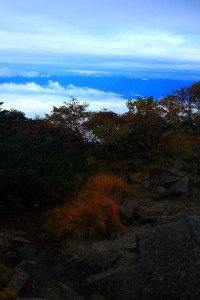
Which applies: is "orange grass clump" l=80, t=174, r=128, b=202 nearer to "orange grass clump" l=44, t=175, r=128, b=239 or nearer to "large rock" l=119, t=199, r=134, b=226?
"orange grass clump" l=44, t=175, r=128, b=239

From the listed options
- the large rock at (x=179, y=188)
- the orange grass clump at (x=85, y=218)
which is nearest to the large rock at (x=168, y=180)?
the large rock at (x=179, y=188)

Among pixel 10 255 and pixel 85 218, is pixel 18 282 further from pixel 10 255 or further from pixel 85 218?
pixel 85 218

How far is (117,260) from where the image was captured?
6.55 metres

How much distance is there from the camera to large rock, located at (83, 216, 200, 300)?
199 inches

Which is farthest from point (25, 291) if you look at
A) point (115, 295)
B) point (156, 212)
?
point (156, 212)

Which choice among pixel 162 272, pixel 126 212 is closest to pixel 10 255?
pixel 126 212

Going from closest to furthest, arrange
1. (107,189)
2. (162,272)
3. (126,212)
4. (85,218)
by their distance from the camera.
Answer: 1. (162,272)
2. (85,218)
3. (126,212)
4. (107,189)

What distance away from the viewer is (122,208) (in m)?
8.40

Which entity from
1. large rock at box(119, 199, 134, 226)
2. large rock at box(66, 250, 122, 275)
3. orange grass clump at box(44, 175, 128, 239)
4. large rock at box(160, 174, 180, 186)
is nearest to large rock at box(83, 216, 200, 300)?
large rock at box(66, 250, 122, 275)

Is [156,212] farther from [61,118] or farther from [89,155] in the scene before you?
[61,118]

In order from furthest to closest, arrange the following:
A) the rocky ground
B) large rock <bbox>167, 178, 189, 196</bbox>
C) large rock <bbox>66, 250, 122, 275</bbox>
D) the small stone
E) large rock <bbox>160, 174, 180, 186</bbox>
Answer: large rock <bbox>160, 174, 180, 186</bbox>
large rock <bbox>167, 178, 189, 196</bbox>
the small stone
large rock <bbox>66, 250, 122, 275</bbox>
the rocky ground

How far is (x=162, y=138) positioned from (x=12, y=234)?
671cm

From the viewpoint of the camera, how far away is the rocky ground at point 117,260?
5207mm

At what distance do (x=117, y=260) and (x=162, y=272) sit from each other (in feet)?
4.71
